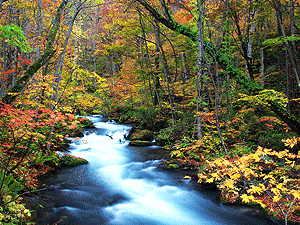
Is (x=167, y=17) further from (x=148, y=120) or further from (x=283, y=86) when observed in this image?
(x=283, y=86)

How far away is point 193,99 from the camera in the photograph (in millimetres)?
6879

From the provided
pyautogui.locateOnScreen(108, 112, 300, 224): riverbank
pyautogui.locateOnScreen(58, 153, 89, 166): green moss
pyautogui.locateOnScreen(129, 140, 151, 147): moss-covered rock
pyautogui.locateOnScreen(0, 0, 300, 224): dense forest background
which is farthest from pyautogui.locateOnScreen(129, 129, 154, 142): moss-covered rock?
pyautogui.locateOnScreen(58, 153, 89, 166): green moss

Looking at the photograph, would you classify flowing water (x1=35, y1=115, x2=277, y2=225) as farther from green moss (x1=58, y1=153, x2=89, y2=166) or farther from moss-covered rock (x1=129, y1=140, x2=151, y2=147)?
moss-covered rock (x1=129, y1=140, x2=151, y2=147)

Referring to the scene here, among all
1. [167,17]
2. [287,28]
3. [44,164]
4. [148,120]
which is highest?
[287,28]

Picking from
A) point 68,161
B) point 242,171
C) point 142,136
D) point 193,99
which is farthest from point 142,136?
point 242,171

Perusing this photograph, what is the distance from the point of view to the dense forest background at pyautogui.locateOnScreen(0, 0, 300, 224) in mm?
3850

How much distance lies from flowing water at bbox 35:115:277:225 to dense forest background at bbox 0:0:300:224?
0.48 m

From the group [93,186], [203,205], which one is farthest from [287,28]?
[93,186]

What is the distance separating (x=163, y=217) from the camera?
15.3 ft

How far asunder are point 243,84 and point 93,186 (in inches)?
280

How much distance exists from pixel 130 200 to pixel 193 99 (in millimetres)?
4249

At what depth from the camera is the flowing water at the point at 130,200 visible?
428 cm

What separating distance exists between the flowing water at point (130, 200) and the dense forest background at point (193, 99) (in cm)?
48

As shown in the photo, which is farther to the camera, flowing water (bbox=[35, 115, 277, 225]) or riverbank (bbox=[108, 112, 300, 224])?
flowing water (bbox=[35, 115, 277, 225])
